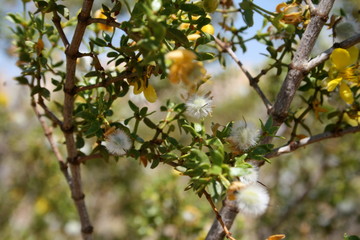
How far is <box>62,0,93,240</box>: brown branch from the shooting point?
2.37ft

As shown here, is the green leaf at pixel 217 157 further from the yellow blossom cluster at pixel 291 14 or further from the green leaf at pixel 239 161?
the yellow blossom cluster at pixel 291 14

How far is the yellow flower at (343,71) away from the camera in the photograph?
80 cm

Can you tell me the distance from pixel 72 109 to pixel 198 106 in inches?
11.2

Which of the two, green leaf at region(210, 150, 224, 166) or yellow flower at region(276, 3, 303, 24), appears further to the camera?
yellow flower at region(276, 3, 303, 24)

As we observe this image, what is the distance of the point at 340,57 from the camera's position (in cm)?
80

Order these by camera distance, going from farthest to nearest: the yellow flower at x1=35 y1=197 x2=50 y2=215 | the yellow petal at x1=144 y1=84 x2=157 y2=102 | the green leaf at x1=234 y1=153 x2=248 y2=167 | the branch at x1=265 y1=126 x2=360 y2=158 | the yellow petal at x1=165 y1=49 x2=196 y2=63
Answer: the yellow flower at x1=35 y1=197 x2=50 y2=215
the branch at x1=265 y1=126 x2=360 y2=158
the yellow petal at x1=144 y1=84 x2=157 y2=102
the green leaf at x1=234 y1=153 x2=248 y2=167
the yellow petal at x1=165 y1=49 x2=196 y2=63

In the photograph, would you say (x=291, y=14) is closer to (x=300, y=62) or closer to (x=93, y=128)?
(x=300, y=62)

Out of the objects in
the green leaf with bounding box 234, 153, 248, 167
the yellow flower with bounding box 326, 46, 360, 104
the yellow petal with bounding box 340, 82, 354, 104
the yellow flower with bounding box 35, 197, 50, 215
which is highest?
the yellow flower with bounding box 35, 197, 50, 215

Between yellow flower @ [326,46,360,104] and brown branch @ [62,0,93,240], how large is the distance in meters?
0.49

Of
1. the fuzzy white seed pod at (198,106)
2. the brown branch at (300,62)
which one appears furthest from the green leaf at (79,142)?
the brown branch at (300,62)

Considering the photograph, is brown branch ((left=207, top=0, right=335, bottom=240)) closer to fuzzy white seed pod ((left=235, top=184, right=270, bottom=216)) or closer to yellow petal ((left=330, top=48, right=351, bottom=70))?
yellow petal ((left=330, top=48, right=351, bottom=70))

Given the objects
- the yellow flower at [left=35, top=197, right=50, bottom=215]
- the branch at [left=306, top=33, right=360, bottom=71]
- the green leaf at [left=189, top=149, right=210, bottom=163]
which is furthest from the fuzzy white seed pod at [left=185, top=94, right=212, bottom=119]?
the yellow flower at [left=35, top=197, right=50, bottom=215]

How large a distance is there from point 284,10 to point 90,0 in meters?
0.42

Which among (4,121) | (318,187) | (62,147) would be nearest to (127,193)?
(62,147)
